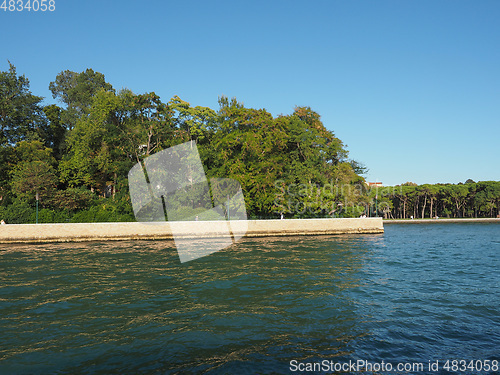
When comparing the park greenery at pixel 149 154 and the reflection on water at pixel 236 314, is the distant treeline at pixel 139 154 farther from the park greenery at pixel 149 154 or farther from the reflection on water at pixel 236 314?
the reflection on water at pixel 236 314

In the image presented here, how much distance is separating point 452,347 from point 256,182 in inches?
1233

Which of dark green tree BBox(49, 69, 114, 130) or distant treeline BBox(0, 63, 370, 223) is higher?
dark green tree BBox(49, 69, 114, 130)

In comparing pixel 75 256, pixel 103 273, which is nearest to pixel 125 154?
pixel 75 256

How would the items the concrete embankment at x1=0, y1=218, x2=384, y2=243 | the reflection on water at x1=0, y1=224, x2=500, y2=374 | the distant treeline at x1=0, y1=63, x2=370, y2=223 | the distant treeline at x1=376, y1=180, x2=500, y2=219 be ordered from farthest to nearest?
the distant treeline at x1=376, y1=180, x2=500, y2=219 → the distant treeline at x1=0, y1=63, x2=370, y2=223 → the concrete embankment at x1=0, y1=218, x2=384, y2=243 → the reflection on water at x1=0, y1=224, x2=500, y2=374

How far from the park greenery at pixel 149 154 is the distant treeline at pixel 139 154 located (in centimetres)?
11

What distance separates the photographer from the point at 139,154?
39.4 metres

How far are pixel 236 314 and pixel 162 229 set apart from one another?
22213 millimetres

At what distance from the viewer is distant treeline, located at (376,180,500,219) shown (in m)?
69.8

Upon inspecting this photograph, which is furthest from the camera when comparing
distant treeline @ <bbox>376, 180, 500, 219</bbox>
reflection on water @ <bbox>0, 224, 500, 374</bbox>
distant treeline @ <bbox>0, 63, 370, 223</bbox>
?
distant treeline @ <bbox>376, 180, 500, 219</bbox>

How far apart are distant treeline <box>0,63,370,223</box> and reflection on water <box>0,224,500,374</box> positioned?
18061mm

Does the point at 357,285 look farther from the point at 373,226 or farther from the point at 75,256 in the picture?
the point at 373,226

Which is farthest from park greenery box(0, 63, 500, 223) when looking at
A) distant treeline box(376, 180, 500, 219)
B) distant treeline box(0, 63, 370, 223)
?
distant treeline box(376, 180, 500, 219)

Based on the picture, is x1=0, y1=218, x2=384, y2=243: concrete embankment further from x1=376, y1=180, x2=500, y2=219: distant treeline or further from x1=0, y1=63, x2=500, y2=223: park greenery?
x1=376, y1=180, x2=500, y2=219: distant treeline

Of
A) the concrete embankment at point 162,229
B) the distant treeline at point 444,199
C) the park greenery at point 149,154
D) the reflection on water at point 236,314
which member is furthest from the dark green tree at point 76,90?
the distant treeline at point 444,199
